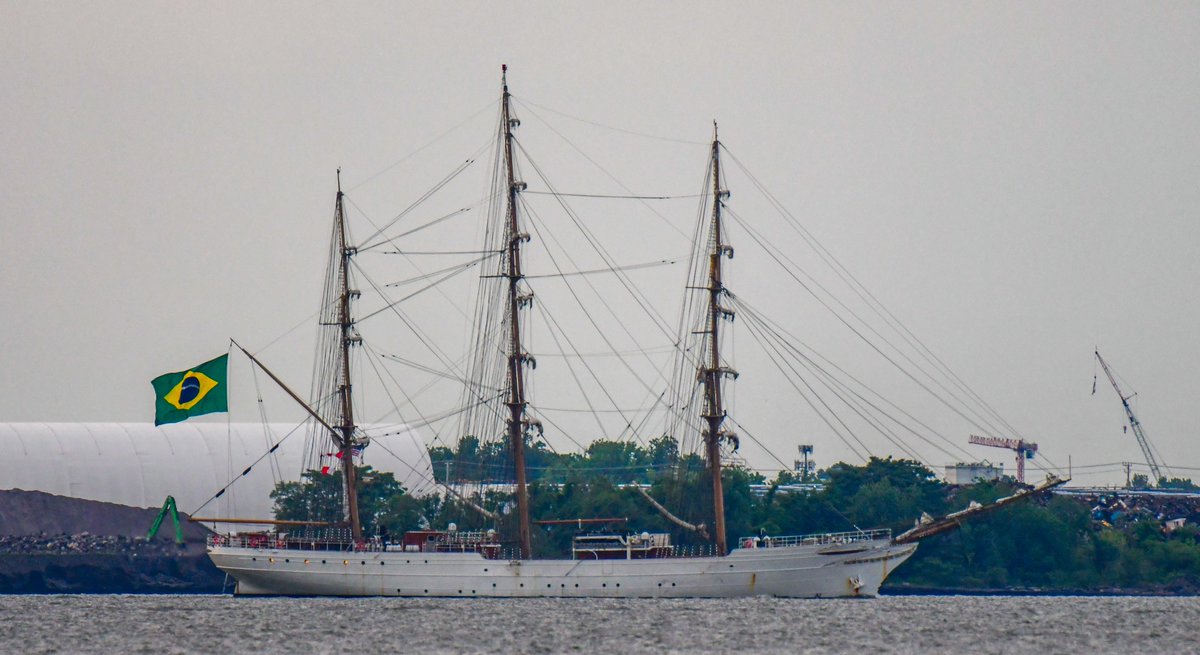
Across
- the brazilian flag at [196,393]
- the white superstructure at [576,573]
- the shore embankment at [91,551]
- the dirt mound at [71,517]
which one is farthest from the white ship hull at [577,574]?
the dirt mound at [71,517]

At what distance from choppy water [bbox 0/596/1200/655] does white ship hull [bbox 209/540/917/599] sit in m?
3.84

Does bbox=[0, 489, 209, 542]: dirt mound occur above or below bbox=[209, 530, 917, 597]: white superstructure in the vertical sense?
above

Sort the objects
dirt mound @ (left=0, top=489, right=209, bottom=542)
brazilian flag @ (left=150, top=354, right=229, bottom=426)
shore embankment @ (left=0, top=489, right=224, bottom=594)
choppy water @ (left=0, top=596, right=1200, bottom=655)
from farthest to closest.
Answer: dirt mound @ (left=0, top=489, right=209, bottom=542)
shore embankment @ (left=0, top=489, right=224, bottom=594)
brazilian flag @ (left=150, top=354, right=229, bottom=426)
choppy water @ (left=0, top=596, right=1200, bottom=655)

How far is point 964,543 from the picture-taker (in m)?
171

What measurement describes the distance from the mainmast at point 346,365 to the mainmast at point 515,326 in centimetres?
1090

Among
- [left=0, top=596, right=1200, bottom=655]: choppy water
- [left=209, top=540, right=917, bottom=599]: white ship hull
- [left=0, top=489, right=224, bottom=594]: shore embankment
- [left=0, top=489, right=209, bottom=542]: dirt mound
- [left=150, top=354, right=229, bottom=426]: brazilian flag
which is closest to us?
[left=0, top=596, right=1200, bottom=655]: choppy water

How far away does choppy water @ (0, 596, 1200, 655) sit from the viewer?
88.3 metres

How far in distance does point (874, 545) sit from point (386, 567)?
1239 inches

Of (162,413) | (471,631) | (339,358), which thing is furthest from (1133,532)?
(471,631)

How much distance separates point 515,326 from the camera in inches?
5369

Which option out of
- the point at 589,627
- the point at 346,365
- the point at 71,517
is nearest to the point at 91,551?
the point at 71,517

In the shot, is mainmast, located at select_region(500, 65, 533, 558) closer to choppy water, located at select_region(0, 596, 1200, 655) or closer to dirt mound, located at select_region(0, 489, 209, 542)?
choppy water, located at select_region(0, 596, 1200, 655)

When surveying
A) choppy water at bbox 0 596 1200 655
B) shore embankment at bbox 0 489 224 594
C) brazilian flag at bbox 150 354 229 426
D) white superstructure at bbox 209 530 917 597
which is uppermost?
brazilian flag at bbox 150 354 229 426

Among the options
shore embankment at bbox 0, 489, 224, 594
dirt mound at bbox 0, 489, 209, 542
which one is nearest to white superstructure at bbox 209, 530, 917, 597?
shore embankment at bbox 0, 489, 224, 594
